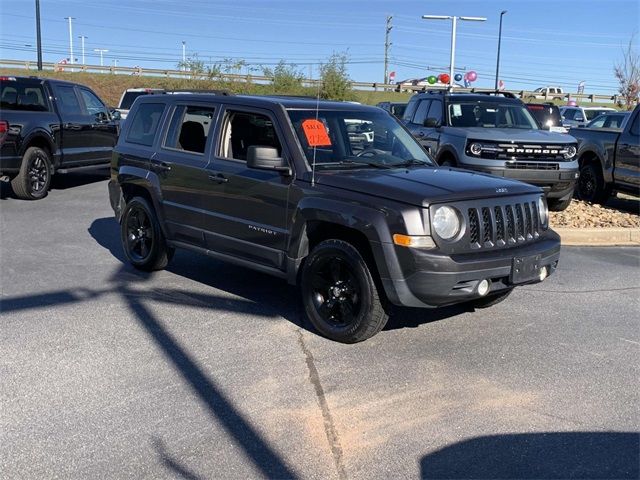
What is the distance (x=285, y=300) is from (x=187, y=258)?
78.7 inches

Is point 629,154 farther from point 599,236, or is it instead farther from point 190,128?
point 190,128

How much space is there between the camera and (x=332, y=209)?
16.2 ft

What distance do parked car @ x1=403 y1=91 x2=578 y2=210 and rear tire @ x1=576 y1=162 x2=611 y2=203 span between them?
60.3 inches

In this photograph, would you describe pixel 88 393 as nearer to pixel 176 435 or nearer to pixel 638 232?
pixel 176 435

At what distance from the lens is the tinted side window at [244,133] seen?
5746mm

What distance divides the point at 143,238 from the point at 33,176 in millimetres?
5603

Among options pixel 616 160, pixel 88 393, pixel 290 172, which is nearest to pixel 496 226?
pixel 290 172

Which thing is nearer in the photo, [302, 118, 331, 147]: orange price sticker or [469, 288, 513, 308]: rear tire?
[302, 118, 331, 147]: orange price sticker

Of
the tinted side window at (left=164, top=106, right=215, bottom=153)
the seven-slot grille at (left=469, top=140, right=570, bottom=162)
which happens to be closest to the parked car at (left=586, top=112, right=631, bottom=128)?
the seven-slot grille at (left=469, top=140, right=570, bottom=162)

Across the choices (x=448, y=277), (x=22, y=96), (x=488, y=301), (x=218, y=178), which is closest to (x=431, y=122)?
(x=488, y=301)

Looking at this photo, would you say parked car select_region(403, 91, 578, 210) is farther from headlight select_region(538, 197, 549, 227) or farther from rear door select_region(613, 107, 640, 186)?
headlight select_region(538, 197, 549, 227)

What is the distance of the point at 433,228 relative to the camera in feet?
15.1

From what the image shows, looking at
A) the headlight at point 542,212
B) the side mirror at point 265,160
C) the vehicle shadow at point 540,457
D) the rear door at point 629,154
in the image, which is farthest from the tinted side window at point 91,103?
the vehicle shadow at point 540,457

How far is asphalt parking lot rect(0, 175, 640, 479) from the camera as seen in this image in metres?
3.44
